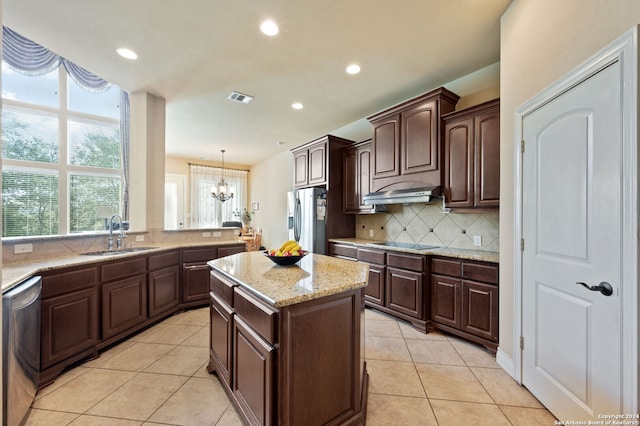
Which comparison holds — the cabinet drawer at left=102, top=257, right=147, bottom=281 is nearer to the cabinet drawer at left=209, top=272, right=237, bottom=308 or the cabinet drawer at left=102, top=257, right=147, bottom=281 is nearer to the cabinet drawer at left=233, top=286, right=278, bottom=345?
the cabinet drawer at left=209, top=272, right=237, bottom=308

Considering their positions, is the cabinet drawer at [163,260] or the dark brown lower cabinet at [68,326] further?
the cabinet drawer at [163,260]

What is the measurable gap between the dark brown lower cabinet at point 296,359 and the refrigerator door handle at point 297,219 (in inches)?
109

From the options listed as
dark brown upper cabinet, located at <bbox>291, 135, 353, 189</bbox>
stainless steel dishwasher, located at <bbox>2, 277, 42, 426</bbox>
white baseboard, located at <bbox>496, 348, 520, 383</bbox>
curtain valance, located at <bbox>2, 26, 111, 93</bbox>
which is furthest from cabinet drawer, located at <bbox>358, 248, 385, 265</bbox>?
curtain valance, located at <bbox>2, 26, 111, 93</bbox>

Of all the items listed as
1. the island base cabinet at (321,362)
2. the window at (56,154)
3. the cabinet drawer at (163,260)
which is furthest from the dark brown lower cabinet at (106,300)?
the window at (56,154)

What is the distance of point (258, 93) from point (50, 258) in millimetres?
2898

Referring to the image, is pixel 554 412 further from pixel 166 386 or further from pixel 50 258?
pixel 50 258

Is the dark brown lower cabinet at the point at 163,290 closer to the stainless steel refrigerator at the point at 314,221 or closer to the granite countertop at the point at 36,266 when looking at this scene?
the granite countertop at the point at 36,266

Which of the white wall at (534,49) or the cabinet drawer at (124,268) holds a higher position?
the white wall at (534,49)

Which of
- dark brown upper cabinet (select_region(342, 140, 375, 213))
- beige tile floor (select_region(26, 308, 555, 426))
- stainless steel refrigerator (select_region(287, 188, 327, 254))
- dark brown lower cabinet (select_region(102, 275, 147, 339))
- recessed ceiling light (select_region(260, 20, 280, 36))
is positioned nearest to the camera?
beige tile floor (select_region(26, 308, 555, 426))

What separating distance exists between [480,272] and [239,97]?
3674mm

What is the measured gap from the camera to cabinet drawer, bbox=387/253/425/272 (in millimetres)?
2857

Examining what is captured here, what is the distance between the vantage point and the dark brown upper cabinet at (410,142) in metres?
2.95

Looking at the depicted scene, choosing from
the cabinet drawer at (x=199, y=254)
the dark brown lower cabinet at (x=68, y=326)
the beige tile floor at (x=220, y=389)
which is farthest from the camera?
the cabinet drawer at (x=199, y=254)

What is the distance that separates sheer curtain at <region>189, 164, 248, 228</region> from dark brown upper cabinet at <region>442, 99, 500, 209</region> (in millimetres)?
7158
